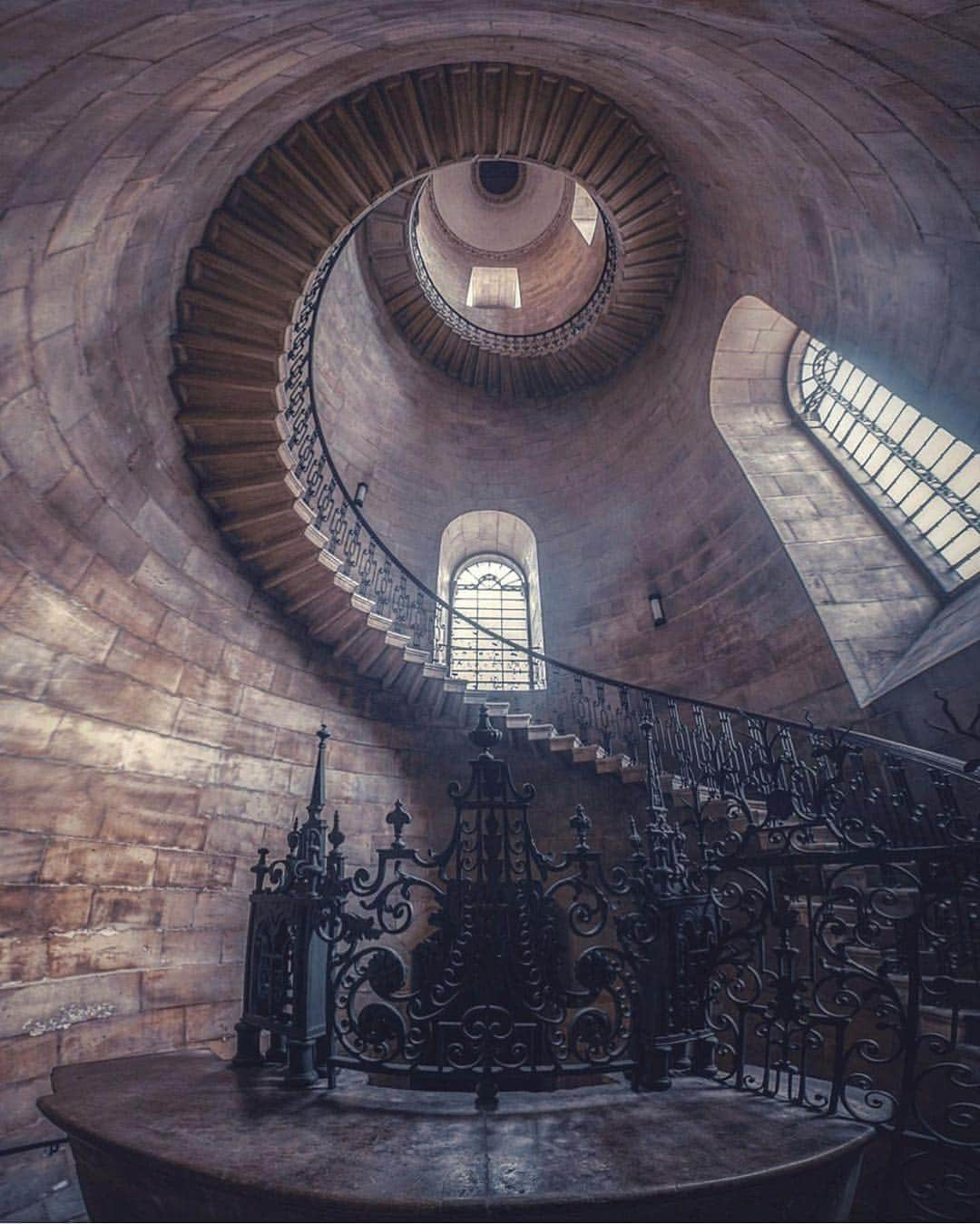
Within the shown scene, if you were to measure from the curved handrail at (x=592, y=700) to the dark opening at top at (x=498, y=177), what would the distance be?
335 inches

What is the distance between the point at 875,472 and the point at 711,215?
395cm

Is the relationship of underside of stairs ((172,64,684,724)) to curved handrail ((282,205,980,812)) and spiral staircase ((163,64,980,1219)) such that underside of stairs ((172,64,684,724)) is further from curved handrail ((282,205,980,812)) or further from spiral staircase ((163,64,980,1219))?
curved handrail ((282,205,980,812))

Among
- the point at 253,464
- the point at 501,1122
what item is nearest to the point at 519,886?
the point at 501,1122

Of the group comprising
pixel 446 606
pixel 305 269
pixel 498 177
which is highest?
pixel 498 177

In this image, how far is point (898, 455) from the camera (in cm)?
724

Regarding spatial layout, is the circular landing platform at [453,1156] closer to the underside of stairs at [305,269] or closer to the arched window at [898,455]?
the underside of stairs at [305,269]

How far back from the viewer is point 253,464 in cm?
564

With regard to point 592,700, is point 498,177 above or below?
above

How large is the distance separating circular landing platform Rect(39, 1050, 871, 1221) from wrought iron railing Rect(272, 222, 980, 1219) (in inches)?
14.0

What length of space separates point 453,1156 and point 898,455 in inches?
329

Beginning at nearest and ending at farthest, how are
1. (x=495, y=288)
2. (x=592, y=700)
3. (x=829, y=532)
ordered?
(x=829, y=532), (x=592, y=700), (x=495, y=288)

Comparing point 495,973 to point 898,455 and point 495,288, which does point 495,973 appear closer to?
point 898,455

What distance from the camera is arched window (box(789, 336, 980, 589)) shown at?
654 cm

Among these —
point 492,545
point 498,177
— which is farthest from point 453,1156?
point 498,177
